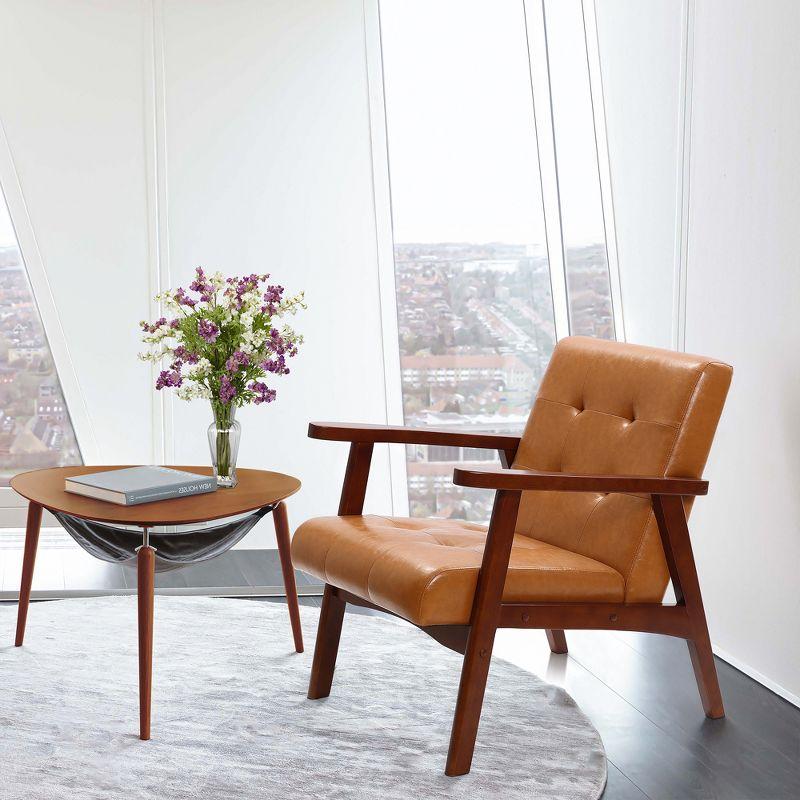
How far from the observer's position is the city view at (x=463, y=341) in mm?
3975

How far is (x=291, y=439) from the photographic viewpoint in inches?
152

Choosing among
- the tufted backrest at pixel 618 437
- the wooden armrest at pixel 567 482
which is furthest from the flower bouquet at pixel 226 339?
the wooden armrest at pixel 567 482

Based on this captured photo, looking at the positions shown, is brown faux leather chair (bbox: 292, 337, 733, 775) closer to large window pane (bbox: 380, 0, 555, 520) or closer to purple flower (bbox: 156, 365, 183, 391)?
purple flower (bbox: 156, 365, 183, 391)

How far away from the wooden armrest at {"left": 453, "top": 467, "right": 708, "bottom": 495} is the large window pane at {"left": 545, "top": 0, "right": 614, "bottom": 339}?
159cm

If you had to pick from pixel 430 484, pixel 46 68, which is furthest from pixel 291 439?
pixel 46 68

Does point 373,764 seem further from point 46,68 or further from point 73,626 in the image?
point 46,68

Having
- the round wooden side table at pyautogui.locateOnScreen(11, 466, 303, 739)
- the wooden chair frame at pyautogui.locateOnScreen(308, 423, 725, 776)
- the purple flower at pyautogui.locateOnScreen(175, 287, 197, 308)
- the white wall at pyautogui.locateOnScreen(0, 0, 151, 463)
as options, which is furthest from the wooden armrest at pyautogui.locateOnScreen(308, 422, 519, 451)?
the white wall at pyautogui.locateOnScreen(0, 0, 151, 463)

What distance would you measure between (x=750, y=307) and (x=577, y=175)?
4.39 feet

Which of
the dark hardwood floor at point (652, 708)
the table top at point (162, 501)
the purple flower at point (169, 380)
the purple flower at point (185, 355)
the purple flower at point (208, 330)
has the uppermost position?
the purple flower at point (208, 330)

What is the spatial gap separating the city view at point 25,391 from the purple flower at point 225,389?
1.51m

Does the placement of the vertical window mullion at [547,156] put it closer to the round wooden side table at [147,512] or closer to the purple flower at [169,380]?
the round wooden side table at [147,512]

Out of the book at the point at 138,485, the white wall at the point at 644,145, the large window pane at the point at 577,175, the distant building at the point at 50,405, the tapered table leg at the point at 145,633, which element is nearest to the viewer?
the tapered table leg at the point at 145,633

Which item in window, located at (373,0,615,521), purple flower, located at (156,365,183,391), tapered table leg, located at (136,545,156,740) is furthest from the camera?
window, located at (373,0,615,521)

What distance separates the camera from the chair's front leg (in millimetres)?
1911
